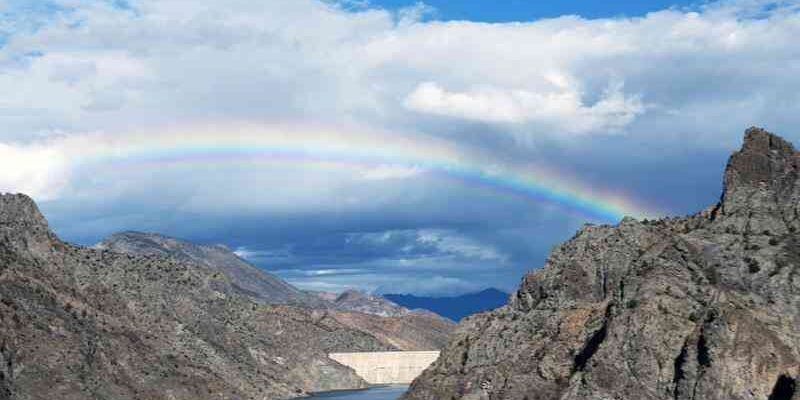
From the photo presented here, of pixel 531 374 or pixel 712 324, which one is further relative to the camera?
pixel 531 374

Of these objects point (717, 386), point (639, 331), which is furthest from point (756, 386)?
point (639, 331)

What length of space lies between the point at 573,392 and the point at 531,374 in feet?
54.2

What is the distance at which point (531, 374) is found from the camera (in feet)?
650

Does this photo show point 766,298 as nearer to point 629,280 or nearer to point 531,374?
point 629,280

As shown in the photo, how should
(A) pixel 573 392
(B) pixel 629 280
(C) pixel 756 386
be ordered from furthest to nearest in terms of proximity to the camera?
(B) pixel 629 280
(A) pixel 573 392
(C) pixel 756 386

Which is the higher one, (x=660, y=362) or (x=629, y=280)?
(x=629, y=280)

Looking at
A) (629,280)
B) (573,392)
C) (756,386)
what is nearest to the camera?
(756,386)

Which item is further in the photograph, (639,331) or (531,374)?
(531,374)

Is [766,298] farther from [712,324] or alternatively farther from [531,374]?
[531,374]

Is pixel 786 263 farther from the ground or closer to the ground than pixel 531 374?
farther from the ground

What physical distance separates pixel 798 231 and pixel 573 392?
44900mm

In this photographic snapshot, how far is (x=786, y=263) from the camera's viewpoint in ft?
632

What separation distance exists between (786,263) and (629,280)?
73.2ft

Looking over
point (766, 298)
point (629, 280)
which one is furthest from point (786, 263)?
point (629, 280)
